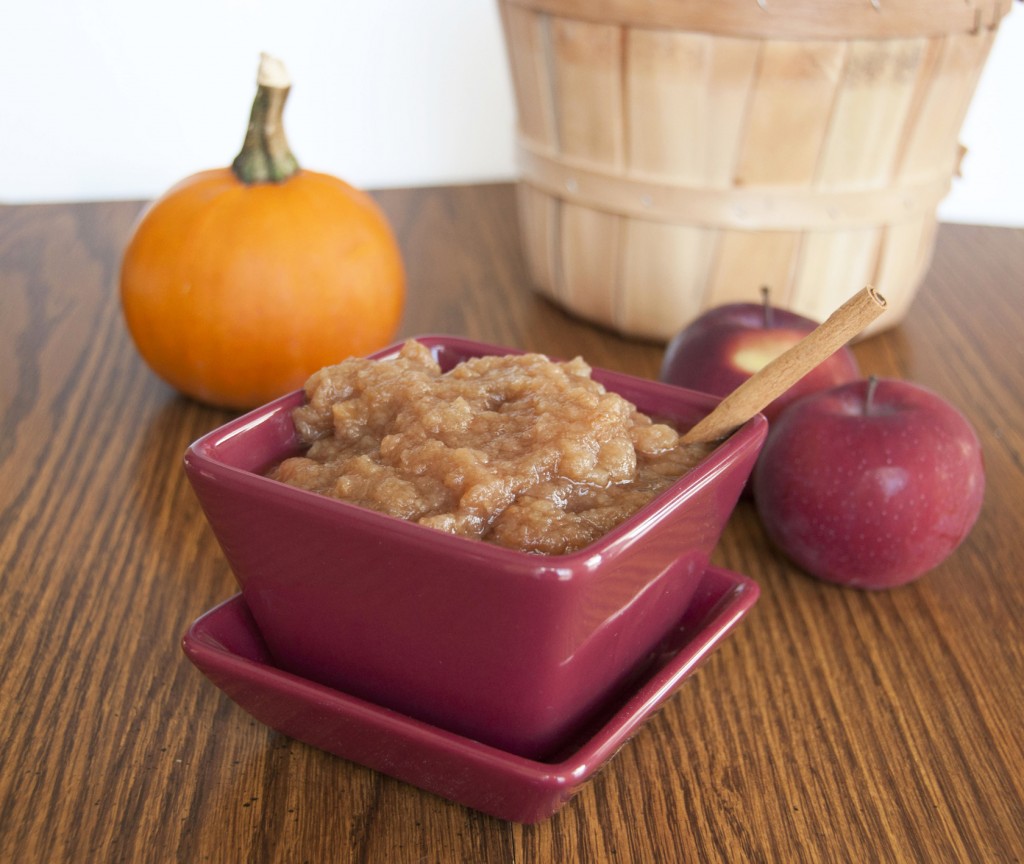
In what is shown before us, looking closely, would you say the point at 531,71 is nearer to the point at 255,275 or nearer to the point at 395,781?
the point at 255,275

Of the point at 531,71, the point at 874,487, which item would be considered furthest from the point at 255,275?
the point at 874,487

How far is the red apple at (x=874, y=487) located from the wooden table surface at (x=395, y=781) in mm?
43

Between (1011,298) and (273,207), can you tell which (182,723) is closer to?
(273,207)

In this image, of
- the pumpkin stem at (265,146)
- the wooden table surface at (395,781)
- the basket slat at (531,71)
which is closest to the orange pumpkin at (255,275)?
the pumpkin stem at (265,146)

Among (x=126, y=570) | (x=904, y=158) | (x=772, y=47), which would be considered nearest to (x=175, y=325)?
(x=126, y=570)

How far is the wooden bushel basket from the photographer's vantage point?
1.09 m

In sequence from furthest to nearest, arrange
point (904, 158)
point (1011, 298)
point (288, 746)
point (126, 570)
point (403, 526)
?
point (1011, 298), point (904, 158), point (126, 570), point (288, 746), point (403, 526)

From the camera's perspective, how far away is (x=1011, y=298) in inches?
60.7

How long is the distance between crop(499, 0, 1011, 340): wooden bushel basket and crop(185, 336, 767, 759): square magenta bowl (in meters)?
0.56

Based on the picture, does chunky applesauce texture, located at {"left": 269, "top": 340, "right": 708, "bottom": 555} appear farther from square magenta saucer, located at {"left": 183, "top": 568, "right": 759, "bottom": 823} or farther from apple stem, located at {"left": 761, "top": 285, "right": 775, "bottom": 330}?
apple stem, located at {"left": 761, "top": 285, "right": 775, "bottom": 330}

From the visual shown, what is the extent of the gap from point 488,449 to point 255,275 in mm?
499

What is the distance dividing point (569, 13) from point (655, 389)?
1.82 feet

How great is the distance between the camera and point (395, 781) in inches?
27.0

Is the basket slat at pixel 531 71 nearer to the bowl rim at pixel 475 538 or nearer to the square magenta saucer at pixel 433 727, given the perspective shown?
the bowl rim at pixel 475 538
